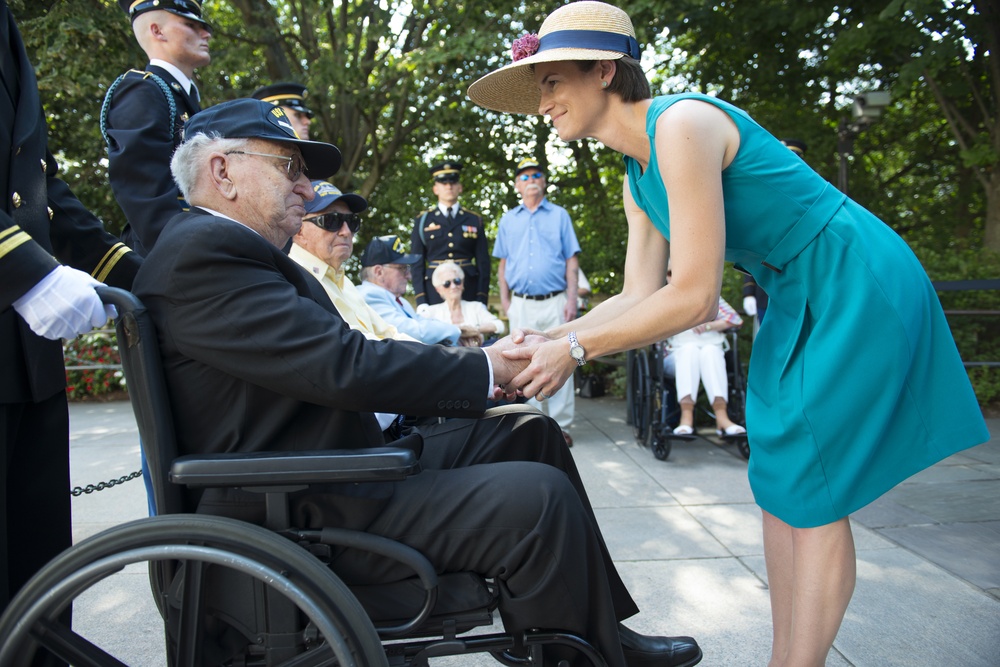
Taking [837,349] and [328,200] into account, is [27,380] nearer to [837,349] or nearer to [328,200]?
[837,349]

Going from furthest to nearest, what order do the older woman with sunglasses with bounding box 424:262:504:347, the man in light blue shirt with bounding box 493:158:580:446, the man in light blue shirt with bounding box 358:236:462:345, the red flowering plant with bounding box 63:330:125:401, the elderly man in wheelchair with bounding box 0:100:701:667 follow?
the red flowering plant with bounding box 63:330:125:401, the man in light blue shirt with bounding box 493:158:580:446, the older woman with sunglasses with bounding box 424:262:504:347, the man in light blue shirt with bounding box 358:236:462:345, the elderly man in wheelchair with bounding box 0:100:701:667

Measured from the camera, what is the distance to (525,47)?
205 centimetres

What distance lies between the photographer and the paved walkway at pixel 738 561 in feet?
8.60

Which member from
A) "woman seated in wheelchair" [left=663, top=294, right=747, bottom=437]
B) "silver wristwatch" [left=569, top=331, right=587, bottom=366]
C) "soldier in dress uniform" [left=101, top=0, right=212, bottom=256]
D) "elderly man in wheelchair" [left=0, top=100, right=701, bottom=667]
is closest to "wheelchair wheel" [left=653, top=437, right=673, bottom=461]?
"woman seated in wheelchair" [left=663, top=294, right=747, bottom=437]

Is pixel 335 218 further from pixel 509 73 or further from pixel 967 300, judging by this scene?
pixel 967 300

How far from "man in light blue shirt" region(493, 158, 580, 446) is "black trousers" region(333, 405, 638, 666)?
14.8 feet

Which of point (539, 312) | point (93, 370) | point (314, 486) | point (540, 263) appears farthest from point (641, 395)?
point (93, 370)

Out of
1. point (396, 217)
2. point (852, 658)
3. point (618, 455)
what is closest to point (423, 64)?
point (396, 217)

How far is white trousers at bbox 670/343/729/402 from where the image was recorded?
533 centimetres

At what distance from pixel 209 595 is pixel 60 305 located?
651 millimetres

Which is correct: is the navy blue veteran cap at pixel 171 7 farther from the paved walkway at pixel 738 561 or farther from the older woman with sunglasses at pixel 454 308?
the older woman with sunglasses at pixel 454 308

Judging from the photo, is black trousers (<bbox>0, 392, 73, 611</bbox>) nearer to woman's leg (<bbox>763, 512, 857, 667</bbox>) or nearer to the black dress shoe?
the black dress shoe

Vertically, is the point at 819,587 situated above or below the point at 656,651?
above

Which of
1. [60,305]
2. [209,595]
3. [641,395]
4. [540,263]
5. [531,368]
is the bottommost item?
[641,395]
